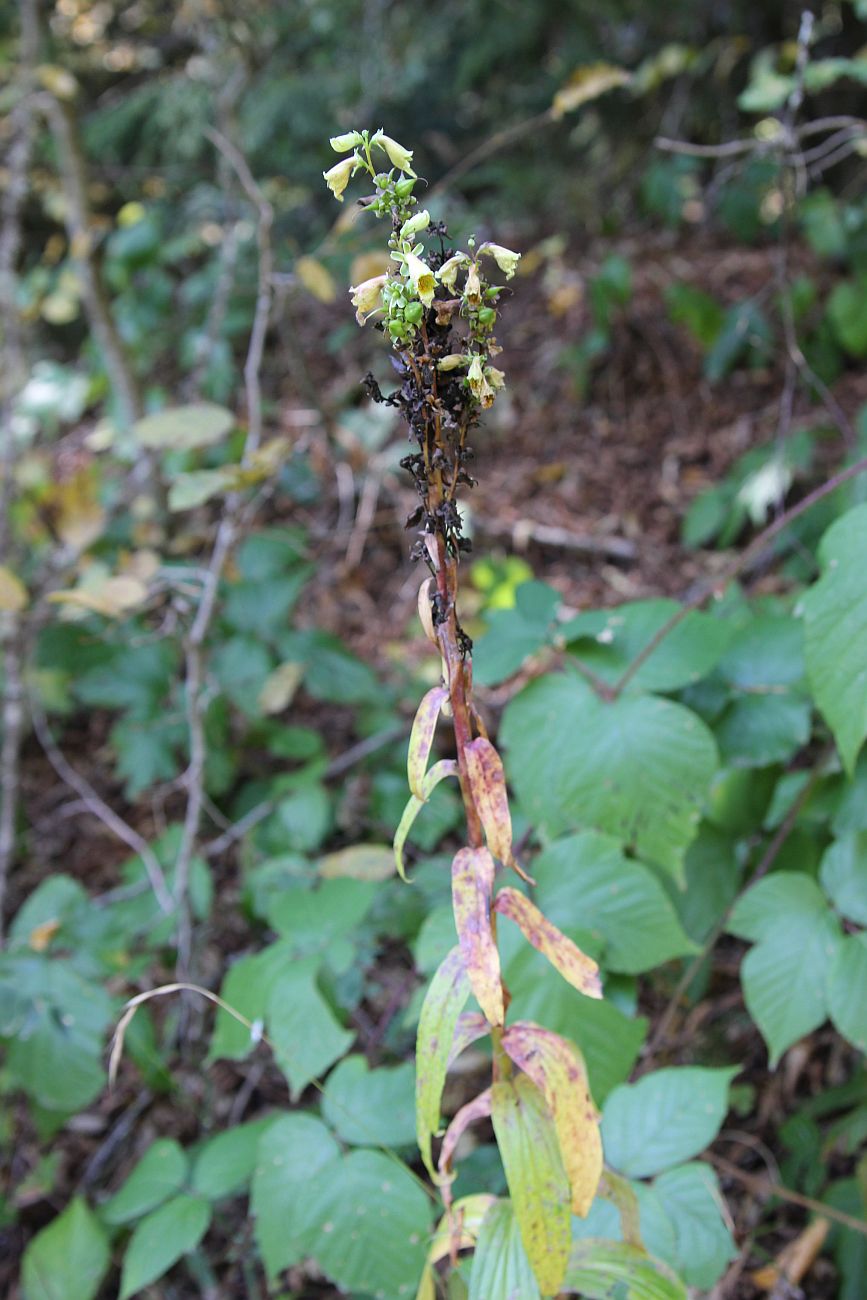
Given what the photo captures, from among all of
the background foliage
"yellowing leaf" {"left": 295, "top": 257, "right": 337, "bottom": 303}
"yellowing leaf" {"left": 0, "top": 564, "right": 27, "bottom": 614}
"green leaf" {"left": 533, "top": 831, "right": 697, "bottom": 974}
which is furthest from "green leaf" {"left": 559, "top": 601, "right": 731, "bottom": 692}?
"yellowing leaf" {"left": 295, "top": 257, "right": 337, "bottom": 303}

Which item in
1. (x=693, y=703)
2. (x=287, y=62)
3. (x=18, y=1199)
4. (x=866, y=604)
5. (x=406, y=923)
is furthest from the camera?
(x=287, y=62)

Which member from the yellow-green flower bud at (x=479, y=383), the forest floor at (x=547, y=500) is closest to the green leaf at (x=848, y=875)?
the forest floor at (x=547, y=500)

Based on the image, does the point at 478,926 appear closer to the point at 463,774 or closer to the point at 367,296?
the point at 463,774

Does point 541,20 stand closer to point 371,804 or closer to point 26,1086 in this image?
point 371,804

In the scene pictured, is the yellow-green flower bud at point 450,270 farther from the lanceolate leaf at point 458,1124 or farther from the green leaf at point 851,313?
the green leaf at point 851,313

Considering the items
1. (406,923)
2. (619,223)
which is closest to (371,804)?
(406,923)

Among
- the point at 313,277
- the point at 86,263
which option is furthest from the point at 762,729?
the point at 86,263
